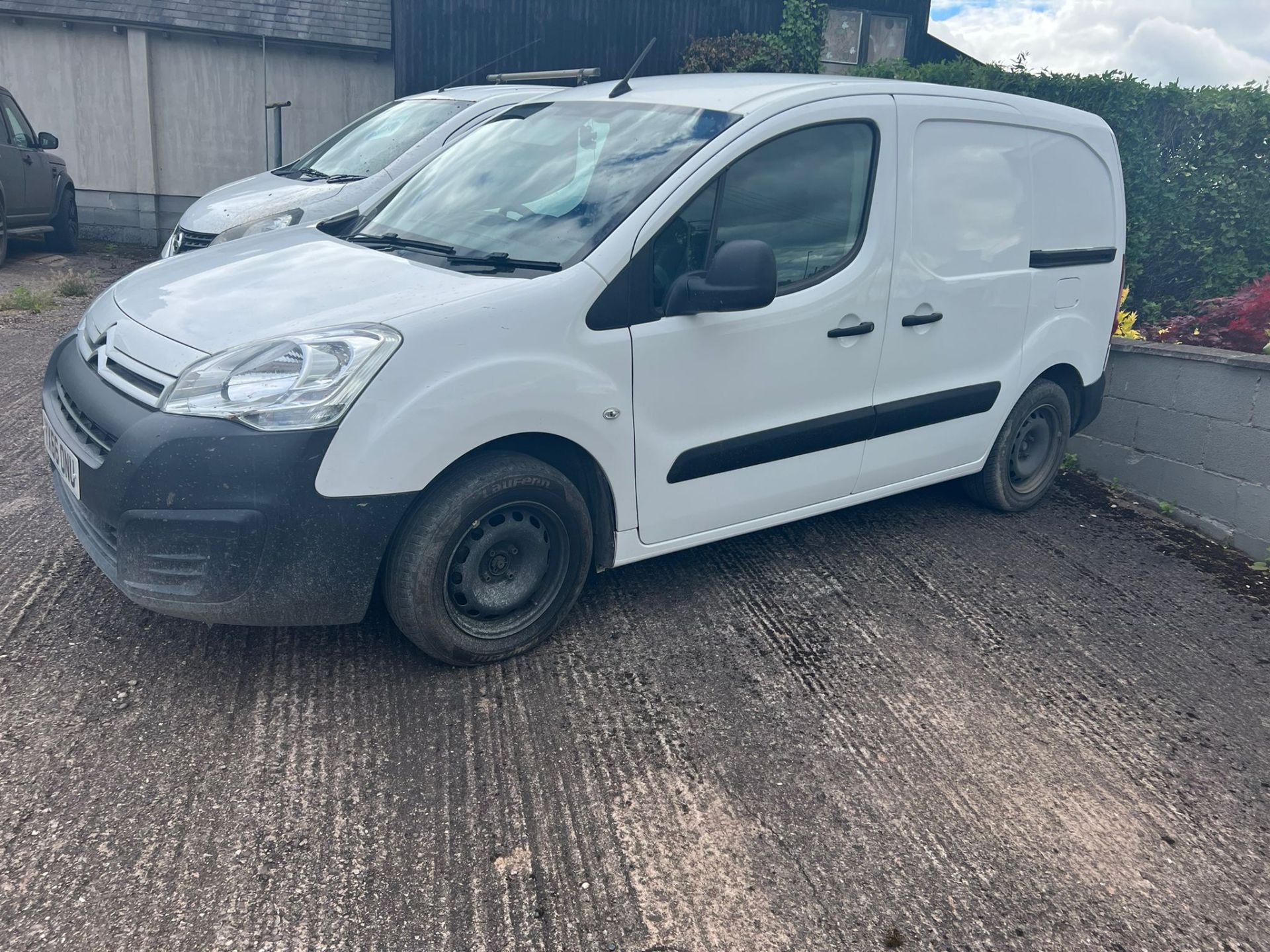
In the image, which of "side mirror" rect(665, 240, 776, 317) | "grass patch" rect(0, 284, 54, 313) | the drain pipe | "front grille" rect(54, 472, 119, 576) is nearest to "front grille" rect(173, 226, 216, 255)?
"grass patch" rect(0, 284, 54, 313)

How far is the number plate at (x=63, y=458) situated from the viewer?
10.6 ft

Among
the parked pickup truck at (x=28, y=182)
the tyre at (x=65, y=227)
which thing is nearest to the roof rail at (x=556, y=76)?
the parked pickup truck at (x=28, y=182)

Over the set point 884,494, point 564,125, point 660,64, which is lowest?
point 884,494

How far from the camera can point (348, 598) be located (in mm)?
3143

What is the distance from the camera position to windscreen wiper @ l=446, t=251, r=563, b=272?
3430mm

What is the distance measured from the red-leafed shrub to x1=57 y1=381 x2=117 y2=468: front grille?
18.1 feet

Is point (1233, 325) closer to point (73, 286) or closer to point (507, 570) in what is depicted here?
point (507, 570)

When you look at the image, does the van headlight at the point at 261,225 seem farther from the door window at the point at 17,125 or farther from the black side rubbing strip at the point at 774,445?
the door window at the point at 17,125

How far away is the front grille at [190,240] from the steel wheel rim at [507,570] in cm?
492

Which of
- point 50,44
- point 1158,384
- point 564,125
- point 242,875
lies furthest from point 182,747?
point 50,44

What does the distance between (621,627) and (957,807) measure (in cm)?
138

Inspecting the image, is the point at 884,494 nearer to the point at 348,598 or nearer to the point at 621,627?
the point at 621,627

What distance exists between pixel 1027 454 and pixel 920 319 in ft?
4.67

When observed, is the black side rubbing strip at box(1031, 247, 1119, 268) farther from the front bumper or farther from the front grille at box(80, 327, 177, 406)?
the front grille at box(80, 327, 177, 406)
